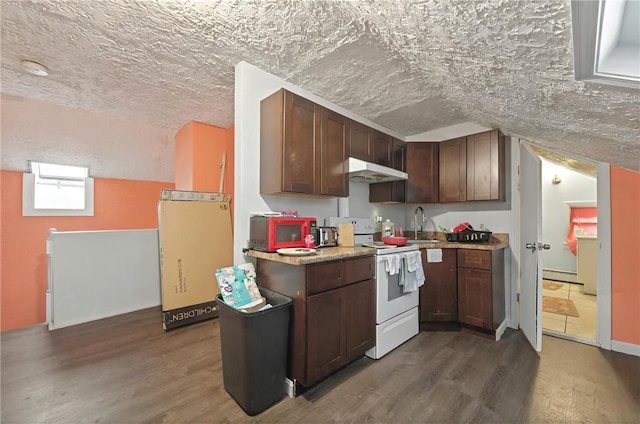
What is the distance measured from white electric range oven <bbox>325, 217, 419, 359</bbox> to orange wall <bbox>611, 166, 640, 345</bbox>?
5.97 feet

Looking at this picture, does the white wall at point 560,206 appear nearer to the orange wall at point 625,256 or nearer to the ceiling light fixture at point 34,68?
the orange wall at point 625,256

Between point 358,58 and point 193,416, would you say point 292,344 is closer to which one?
point 193,416

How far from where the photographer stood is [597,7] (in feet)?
2.87

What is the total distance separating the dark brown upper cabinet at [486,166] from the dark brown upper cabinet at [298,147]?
5.77 feet

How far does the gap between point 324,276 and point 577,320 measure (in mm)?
3492

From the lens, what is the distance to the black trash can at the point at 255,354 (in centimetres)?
163

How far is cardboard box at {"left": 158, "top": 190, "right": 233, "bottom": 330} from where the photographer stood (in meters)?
3.02

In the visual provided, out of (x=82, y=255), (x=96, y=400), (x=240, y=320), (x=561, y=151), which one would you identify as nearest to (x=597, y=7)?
(x=240, y=320)

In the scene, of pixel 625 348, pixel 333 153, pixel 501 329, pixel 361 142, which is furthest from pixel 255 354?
pixel 625 348

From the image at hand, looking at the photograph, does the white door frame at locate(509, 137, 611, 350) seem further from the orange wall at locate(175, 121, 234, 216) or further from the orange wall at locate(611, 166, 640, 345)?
the orange wall at locate(175, 121, 234, 216)

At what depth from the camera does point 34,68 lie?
2197 mm

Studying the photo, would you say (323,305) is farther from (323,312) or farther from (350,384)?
(350,384)

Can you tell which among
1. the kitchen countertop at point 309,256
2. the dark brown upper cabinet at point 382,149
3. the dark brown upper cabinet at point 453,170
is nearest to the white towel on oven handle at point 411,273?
the kitchen countertop at point 309,256

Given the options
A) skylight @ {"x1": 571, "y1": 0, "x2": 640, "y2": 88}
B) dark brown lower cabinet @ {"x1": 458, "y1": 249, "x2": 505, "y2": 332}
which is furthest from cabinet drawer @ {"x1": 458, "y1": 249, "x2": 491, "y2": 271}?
skylight @ {"x1": 571, "y1": 0, "x2": 640, "y2": 88}
